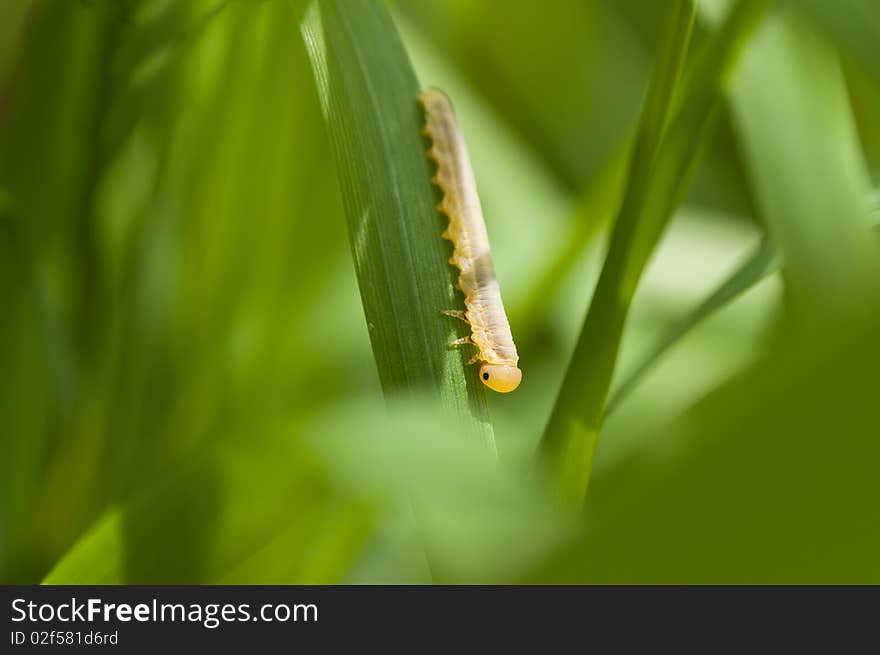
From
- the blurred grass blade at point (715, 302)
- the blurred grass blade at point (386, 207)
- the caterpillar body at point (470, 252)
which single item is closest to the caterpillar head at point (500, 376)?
the caterpillar body at point (470, 252)

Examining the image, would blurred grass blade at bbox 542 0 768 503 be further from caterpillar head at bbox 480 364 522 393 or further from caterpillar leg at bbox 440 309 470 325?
caterpillar head at bbox 480 364 522 393

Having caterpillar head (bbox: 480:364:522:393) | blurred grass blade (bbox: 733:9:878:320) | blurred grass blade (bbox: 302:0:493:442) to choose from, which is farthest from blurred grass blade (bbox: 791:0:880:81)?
caterpillar head (bbox: 480:364:522:393)

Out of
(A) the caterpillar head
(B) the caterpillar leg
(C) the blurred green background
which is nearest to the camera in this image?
(C) the blurred green background

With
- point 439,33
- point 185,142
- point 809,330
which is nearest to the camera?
point 809,330

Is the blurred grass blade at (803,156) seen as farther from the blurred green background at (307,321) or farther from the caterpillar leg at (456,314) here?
the caterpillar leg at (456,314)

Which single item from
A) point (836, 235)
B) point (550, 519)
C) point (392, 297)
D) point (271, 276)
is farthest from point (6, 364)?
point (836, 235)

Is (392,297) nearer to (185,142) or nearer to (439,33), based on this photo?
(185,142)

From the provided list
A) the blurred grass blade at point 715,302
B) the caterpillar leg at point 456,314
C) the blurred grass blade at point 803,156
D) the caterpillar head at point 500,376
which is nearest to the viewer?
the blurred grass blade at point 803,156
